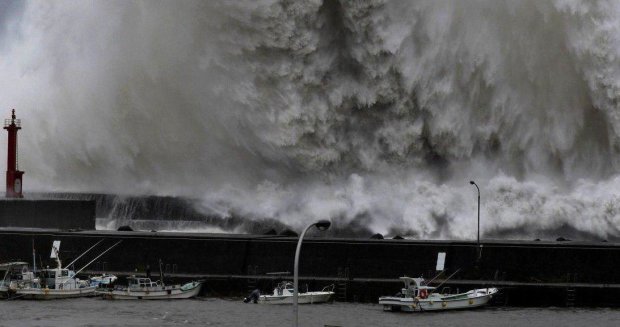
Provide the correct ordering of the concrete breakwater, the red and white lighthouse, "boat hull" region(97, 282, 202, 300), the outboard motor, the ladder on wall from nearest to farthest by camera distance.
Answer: the concrete breakwater < the outboard motor < the ladder on wall < "boat hull" region(97, 282, 202, 300) < the red and white lighthouse

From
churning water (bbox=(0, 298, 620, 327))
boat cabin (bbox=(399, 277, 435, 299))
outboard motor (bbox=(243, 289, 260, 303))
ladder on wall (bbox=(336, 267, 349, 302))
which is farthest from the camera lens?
ladder on wall (bbox=(336, 267, 349, 302))

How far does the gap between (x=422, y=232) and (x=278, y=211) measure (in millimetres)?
5939

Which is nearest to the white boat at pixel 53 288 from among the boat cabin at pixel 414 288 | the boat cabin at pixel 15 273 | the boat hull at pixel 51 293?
the boat hull at pixel 51 293

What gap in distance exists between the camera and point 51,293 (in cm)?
6159

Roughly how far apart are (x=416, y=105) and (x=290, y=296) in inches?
413

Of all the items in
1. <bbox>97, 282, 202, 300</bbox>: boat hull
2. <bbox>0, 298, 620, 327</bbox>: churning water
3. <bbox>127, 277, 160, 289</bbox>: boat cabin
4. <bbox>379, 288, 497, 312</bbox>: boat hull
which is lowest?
<bbox>0, 298, 620, 327</bbox>: churning water

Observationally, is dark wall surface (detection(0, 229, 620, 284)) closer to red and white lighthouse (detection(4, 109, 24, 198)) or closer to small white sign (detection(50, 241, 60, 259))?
small white sign (detection(50, 241, 60, 259))

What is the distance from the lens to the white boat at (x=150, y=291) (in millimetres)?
59469

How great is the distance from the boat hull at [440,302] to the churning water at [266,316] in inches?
11.8

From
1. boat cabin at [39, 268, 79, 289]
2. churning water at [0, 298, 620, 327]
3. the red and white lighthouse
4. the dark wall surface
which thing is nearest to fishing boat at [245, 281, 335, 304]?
churning water at [0, 298, 620, 327]

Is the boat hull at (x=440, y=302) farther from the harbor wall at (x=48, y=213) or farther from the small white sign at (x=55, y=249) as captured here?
the harbor wall at (x=48, y=213)

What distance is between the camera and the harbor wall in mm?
68500

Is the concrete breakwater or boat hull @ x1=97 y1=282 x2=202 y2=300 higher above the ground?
the concrete breakwater

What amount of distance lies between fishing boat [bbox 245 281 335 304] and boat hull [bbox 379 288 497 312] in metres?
2.52
